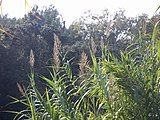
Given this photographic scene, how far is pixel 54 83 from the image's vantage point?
228cm

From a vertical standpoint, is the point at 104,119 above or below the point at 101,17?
below

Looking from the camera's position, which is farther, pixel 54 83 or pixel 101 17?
pixel 101 17

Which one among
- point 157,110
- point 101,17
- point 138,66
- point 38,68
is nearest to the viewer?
point 157,110

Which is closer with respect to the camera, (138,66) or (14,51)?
(138,66)

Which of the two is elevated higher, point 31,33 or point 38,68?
point 31,33

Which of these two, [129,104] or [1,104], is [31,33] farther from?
[129,104]

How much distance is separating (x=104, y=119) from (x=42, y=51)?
58.7ft

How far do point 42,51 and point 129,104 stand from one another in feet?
58.7

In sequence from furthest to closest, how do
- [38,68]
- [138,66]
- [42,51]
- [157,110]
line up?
[42,51], [38,68], [138,66], [157,110]

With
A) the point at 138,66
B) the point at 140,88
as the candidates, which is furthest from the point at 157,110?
the point at 138,66

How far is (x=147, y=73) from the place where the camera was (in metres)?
2.11

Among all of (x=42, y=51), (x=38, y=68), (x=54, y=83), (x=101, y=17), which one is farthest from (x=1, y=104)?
(x=54, y=83)

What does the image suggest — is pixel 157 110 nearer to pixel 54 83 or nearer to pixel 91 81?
pixel 91 81

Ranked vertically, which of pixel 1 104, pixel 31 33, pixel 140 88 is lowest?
pixel 1 104
